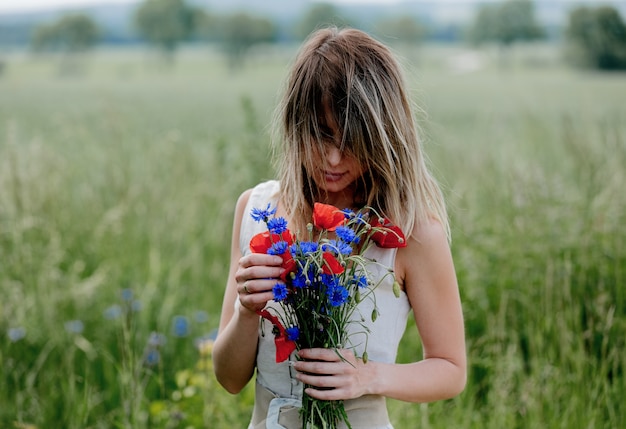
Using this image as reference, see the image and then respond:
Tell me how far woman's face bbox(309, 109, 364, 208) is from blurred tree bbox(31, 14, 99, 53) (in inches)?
621

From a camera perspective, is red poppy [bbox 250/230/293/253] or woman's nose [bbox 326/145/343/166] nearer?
red poppy [bbox 250/230/293/253]

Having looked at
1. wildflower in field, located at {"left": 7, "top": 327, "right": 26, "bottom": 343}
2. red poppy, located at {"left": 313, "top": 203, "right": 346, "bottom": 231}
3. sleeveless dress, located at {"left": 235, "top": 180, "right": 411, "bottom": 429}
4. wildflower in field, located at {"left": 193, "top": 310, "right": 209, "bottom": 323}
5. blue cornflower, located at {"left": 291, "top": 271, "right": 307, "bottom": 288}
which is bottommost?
wildflower in field, located at {"left": 193, "top": 310, "right": 209, "bottom": 323}

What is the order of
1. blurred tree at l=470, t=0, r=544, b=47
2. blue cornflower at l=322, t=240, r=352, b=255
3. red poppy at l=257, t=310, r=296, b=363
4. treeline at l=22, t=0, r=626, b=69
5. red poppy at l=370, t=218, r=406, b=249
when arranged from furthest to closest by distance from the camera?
blurred tree at l=470, t=0, r=544, b=47
treeline at l=22, t=0, r=626, b=69
red poppy at l=370, t=218, r=406, b=249
red poppy at l=257, t=310, r=296, b=363
blue cornflower at l=322, t=240, r=352, b=255

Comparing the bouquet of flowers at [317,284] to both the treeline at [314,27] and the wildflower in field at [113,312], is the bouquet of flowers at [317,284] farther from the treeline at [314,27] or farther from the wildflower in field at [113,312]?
the wildflower in field at [113,312]

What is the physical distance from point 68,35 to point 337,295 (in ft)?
62.0

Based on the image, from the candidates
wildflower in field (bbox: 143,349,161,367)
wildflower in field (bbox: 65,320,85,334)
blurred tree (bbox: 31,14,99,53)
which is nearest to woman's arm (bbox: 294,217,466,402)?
wildflower in field (bbox: 143,349,161,367)

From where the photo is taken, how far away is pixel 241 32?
28.6m

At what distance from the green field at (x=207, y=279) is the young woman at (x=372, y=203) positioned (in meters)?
0.19

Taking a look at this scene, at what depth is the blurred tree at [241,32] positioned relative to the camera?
25719 mm

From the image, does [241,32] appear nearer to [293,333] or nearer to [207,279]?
[207,279]

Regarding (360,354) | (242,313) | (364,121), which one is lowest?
(360,354)

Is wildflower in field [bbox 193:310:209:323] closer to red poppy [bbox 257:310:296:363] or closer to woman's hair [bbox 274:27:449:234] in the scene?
woman's hair [bbox 274:27:449:234]

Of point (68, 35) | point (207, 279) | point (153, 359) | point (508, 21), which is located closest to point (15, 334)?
point (153, 359)

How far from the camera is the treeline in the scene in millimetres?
5652
